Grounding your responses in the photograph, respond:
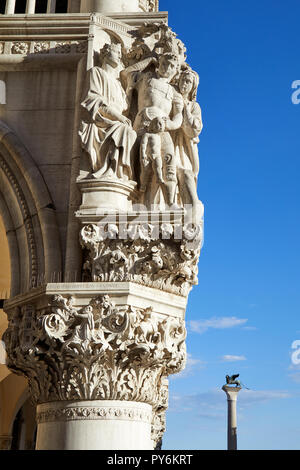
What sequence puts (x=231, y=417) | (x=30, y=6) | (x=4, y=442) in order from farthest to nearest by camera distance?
(x=231, y=417), (x=4, y=442), (x=30, y=6)

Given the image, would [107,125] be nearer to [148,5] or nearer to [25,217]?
[25,217]

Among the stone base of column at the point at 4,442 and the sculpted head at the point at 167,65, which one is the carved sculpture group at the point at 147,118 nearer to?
the sculpted head at the point at 167,65

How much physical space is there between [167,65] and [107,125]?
43.2 inches

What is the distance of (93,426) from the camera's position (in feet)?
26.4

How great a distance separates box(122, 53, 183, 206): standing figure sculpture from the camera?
8836 mm

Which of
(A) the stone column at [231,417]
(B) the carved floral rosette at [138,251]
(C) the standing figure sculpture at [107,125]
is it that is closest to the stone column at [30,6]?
(C) the standing figure sculpture at [107,125]

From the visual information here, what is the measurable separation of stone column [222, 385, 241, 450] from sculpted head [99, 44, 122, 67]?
1643 cm

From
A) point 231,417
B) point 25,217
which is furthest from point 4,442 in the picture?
point 25,217

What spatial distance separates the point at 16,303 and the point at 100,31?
11.8ft

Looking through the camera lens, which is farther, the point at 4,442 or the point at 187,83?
the point at 4,442

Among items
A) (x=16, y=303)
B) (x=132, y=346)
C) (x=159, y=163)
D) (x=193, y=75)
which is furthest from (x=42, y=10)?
(x=132, y=346)

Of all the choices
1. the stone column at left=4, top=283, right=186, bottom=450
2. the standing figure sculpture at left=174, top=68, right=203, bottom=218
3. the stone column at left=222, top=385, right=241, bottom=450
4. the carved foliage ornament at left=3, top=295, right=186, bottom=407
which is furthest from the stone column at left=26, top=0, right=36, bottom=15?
the stone column at left=222, top=385, right=241, bottom=450

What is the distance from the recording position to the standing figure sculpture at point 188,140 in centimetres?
893

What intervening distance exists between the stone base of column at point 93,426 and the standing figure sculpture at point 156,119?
7.86 ft
